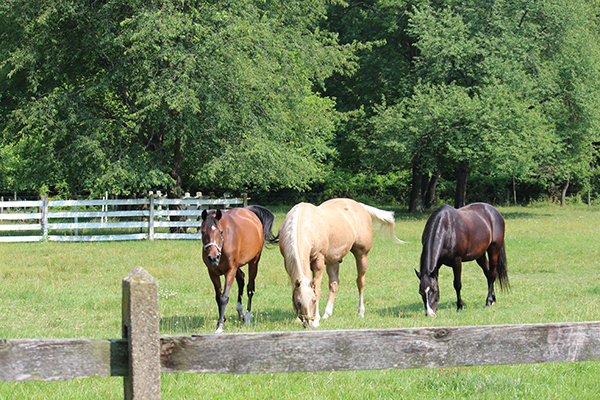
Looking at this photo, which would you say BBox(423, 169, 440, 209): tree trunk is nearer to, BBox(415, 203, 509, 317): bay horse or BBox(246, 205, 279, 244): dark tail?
BBox(415, 203, 509, 317): bay horse

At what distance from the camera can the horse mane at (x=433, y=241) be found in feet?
27.3

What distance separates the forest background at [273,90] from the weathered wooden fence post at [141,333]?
1533cm

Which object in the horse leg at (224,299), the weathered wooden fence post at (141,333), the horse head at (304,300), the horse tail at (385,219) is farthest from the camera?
the horse tail at (385,219)

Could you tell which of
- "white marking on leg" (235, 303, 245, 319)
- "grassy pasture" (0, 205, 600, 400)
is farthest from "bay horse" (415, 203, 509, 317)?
"white marking on leg" (235, 303, 245, 319)

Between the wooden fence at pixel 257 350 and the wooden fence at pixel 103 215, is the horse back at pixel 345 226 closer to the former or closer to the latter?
the wooden fence at pixel 257 350

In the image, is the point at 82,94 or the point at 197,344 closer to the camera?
the point at 197,344

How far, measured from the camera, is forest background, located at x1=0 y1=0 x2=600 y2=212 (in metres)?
18.2

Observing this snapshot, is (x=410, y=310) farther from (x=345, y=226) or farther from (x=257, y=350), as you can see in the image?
(x=257, y=350)

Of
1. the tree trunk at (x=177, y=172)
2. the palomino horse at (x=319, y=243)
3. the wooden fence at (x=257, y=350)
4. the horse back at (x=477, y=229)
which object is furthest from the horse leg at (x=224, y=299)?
the tree trunk at (x=177, y=172)

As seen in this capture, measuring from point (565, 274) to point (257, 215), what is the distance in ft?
24.8

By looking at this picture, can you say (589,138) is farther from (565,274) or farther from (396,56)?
(565,274)

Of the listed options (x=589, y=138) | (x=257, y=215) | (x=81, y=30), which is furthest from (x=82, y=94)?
(x=589, y=138)

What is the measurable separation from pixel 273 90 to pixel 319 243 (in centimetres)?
1335

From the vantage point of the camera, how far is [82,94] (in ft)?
62.5
